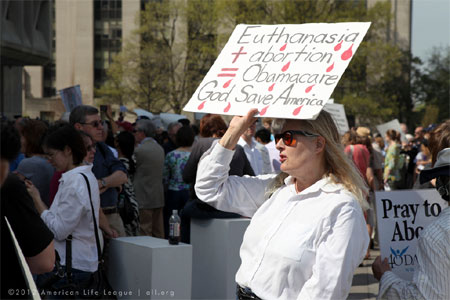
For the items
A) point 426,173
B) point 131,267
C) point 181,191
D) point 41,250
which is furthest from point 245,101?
point 181,191

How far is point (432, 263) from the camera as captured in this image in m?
3.11

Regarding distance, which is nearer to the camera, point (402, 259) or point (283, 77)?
point (283, 77)

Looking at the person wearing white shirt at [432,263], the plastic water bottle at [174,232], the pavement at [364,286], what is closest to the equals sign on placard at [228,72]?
the person wearing white shirt at [432,263]

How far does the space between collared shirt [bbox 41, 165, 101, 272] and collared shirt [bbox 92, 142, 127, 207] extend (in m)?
0.89

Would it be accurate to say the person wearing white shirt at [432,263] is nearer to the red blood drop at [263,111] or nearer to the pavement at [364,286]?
the red blood drop at [263,111]

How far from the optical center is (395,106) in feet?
176

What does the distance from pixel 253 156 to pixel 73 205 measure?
15.4ft

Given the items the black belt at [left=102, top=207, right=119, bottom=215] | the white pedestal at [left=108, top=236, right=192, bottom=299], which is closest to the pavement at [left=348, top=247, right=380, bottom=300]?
the white pedestal at [left=108, top=236, right=192, bottom=299]

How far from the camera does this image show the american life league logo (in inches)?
142

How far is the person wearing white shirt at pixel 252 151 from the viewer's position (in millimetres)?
9617

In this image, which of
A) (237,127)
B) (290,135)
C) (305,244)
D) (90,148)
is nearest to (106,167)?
(90,148)

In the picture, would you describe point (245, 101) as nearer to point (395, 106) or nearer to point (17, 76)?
point (17, 76)

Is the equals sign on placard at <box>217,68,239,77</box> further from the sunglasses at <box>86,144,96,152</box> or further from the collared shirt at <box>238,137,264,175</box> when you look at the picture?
the collared shirt at <box>238,137,264,175</box>

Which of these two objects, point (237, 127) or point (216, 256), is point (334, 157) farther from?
point (216, 256)
